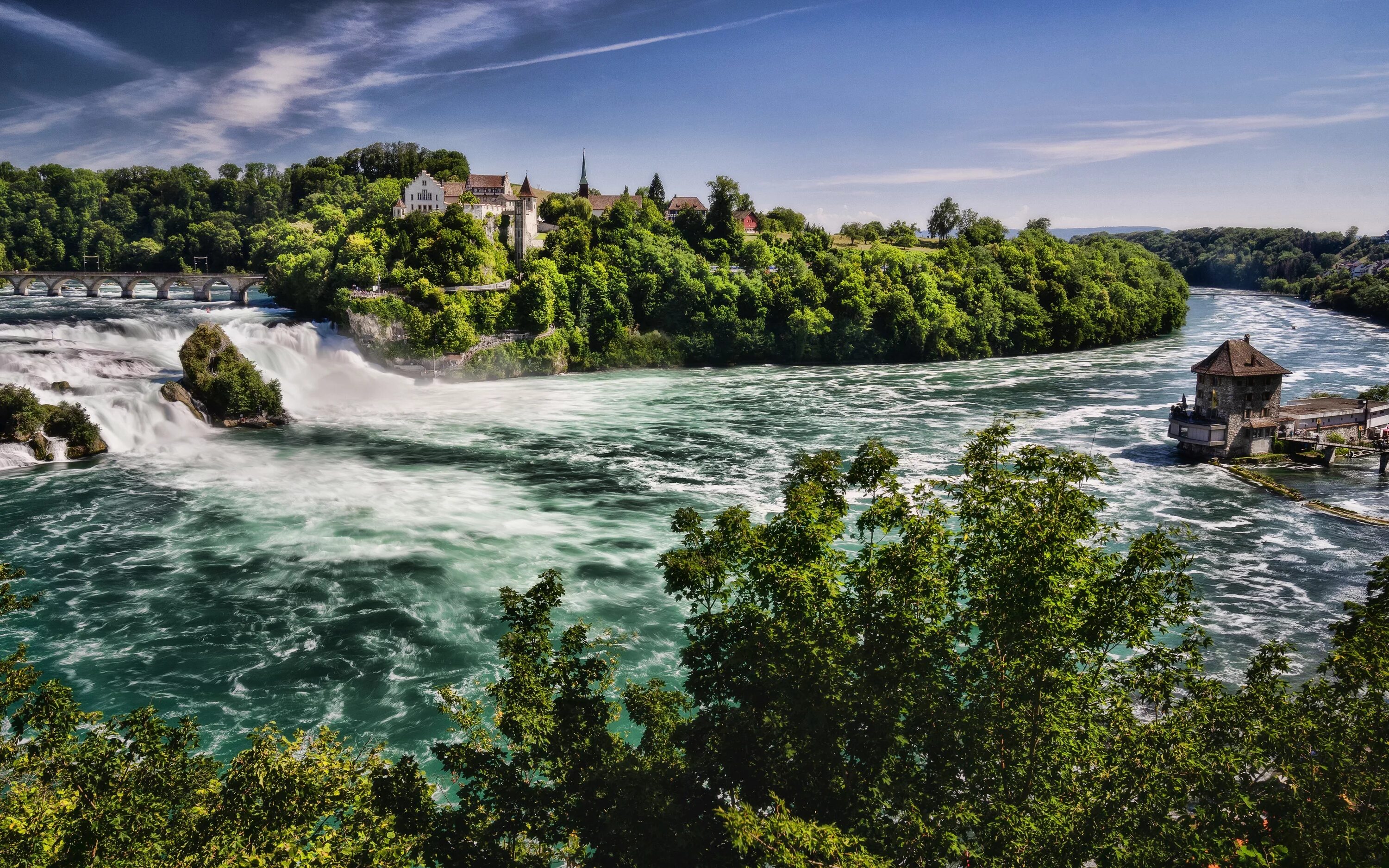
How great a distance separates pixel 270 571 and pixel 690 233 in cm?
7558

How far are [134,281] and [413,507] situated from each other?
77.4 m

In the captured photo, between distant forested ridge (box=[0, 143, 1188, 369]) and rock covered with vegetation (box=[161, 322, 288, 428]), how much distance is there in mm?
17698

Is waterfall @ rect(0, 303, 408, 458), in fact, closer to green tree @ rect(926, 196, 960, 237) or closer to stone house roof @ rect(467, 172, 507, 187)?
stone house roof @ rect(467, 172, 507, 187)

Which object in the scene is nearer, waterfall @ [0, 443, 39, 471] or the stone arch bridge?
waterfall @ [0, 443, 39, 471]

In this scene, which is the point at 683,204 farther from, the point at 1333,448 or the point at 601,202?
the point at 1333,448

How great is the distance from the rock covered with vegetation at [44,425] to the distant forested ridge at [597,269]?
26612mm

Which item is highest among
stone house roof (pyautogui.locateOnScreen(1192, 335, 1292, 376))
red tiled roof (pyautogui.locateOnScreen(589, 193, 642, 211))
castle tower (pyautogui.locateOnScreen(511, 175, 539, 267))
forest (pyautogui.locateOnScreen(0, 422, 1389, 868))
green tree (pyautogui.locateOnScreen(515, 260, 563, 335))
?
red tiled roof (pyautogui.locateOnScreen(589, 193, 642, 211))

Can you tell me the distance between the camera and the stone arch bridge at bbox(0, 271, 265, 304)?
87.3m

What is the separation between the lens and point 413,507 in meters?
36.2

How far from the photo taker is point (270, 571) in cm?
2884

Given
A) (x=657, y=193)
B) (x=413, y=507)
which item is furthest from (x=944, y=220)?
(x=413, y=507)

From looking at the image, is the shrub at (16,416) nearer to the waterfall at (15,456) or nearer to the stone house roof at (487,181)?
the waterfall at (15,456)

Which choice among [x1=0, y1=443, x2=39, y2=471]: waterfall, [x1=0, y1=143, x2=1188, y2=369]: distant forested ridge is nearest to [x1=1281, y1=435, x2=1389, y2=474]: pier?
[x1=0, y1=143, x2=1188, y2=369]: distant forested ridge

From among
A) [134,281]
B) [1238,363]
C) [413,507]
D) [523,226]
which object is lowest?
[413,507]
